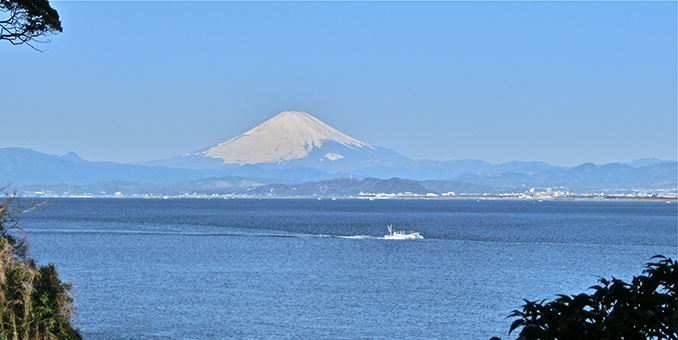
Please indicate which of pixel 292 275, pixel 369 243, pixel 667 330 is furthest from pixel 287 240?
pixel 667 330

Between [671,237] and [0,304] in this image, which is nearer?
[0,304]

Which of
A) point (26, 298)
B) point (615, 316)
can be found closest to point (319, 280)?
point (26, 298)

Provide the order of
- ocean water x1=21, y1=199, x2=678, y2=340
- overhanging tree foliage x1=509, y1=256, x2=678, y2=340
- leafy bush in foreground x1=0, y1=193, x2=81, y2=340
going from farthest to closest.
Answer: ocean water x1=21, y1=199, x2=678, y2=340, leafy bush in foreground x1=0, y1=193, x2=81, y2=340, overhanging tree foliage x1=509, y1=256, x2=678, y2=340

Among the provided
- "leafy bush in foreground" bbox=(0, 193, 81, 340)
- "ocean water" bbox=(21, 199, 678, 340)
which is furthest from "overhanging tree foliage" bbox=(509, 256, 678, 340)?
"ocean water" bbox=(21, 199, 678, 340)

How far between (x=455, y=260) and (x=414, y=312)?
87.4 feet

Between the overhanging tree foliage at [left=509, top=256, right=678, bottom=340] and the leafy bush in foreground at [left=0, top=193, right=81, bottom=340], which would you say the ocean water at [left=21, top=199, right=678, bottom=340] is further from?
the overhanging tree foliage at [left=509, top=256, right=678, bottom=340]

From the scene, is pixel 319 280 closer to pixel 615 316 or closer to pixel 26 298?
pixel 26 298

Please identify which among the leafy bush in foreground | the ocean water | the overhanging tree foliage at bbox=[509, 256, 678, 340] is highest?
the overhanging tree foliage at bbox=[509, 256, 678, 340]

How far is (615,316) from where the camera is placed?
790cm

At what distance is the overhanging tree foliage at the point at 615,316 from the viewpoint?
7777mm

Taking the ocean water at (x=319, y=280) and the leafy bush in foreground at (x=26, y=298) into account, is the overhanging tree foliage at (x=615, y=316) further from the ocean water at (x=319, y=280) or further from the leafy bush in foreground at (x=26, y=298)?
the ocean water at (x=319, y=280)

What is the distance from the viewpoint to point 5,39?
18469mm

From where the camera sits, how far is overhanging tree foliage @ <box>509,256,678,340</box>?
7.78 meters

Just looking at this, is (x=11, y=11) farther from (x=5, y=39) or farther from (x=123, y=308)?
(x=123, y=308)
